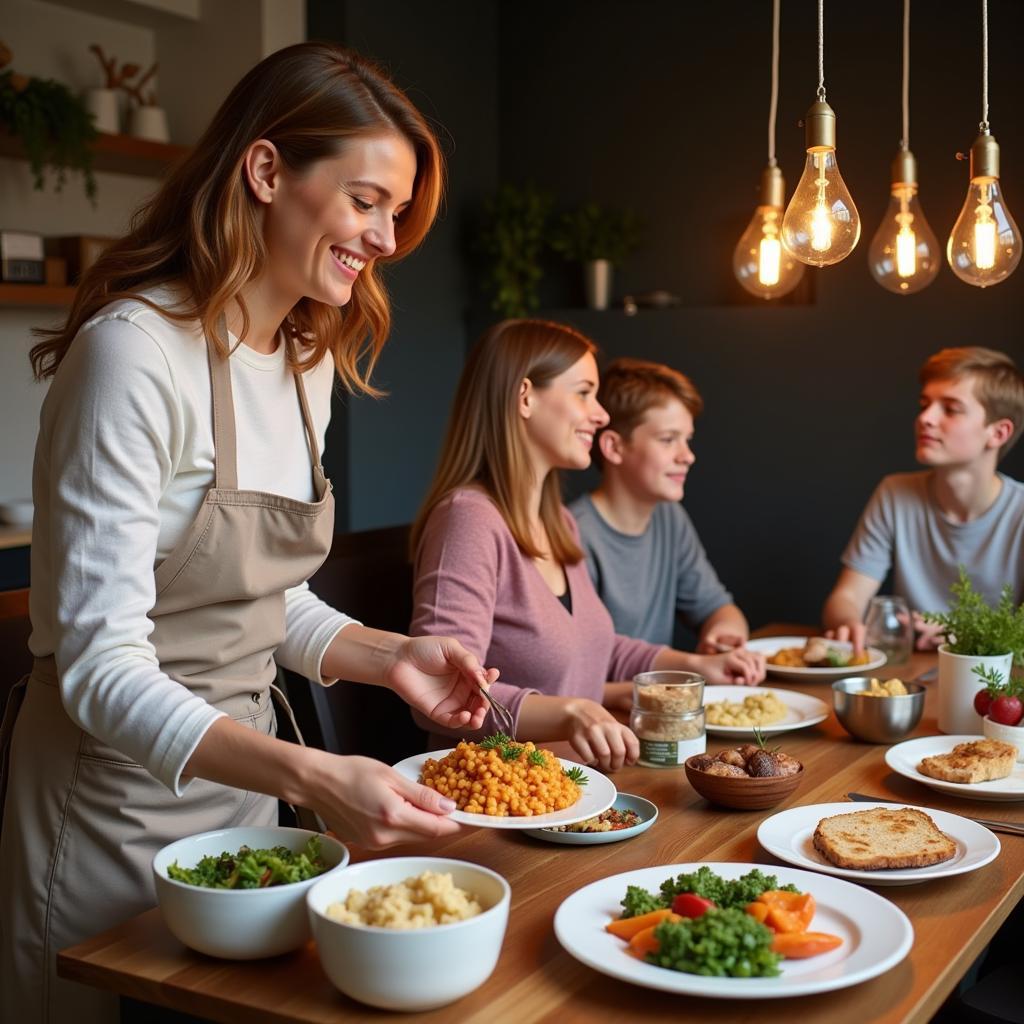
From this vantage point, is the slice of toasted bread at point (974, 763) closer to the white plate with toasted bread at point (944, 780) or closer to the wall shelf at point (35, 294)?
the white plate with toasted bread at point (944, 780)

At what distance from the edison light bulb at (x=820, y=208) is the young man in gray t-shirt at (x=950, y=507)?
132 cm

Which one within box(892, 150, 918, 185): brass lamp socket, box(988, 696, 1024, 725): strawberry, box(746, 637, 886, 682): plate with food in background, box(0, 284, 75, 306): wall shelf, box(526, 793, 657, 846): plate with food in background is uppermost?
box(892, 150, 918, 185): brass lamp socket

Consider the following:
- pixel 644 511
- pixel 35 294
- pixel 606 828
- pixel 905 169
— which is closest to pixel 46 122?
pixel 35 294

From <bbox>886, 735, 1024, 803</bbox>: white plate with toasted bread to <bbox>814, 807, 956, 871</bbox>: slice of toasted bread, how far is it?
0.19 metres

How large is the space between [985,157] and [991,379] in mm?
1210

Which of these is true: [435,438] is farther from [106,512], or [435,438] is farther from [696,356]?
[106,512]

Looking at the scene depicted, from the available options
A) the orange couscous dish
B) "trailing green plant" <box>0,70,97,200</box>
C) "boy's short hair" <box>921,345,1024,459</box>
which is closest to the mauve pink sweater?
the orange couscous dish

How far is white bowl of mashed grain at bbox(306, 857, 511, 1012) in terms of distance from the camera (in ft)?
3.41

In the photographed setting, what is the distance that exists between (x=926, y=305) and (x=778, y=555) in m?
1.05

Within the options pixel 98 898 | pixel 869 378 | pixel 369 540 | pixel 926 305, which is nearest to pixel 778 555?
pixel 869 378

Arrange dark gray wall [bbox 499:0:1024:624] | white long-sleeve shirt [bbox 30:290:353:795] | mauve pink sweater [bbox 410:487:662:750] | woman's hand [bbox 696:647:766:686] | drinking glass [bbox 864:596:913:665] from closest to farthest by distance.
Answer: white long-sleeve shirt [bbox 30:290:353:795]
mauve pink sweater [bbox 410:487:662:750]
woman's hand [bbox 696:647:766:686]
drinking glass [bbox 864:596:913:665]
dark gray wall [bbox 499:0:1024:624]

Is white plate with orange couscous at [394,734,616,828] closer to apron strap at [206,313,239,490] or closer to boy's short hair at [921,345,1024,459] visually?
apron strap at [206,313,239,490]

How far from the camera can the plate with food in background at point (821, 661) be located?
98.5 inches

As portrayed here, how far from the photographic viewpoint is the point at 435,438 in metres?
5.11
